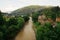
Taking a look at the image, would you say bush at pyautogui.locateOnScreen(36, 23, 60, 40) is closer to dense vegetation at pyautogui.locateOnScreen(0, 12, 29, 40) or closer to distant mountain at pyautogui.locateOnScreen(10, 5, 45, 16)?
dense vegetation at pyautogui.locateOnScreen(0, 12, 29, 40)

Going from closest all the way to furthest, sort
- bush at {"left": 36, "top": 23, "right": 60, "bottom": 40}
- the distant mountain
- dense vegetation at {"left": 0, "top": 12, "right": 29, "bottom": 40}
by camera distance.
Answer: bush at {"left": 36, "top": 23, "right": 60, "bottom": 40} < dense vegetation at {"left": 0, "top": 12, "right": 29, "bottom": 40} < the distant mountain

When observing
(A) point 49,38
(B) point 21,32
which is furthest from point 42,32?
(B) point 21,32

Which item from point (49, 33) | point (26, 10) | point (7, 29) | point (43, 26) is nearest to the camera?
point (49, 33)

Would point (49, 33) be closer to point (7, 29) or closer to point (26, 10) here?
point (7, 29)

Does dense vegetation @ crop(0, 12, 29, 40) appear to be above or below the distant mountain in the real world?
below

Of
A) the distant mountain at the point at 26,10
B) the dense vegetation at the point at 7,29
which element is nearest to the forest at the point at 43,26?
the dense vegetation at the point at 7,29

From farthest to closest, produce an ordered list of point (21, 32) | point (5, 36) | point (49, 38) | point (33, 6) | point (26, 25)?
point (26, 25) → point (33, 6) → point (21, 32) → point (5, 36) → point (49, 38)

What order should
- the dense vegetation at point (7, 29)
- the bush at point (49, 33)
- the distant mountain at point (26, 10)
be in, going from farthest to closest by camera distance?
the distant mountain at point (26, 10) < the dense vegetation at point (7, 29) < the bush at point (49, 33)

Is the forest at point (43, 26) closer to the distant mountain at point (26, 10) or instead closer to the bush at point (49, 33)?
the bush at point (49, 33)

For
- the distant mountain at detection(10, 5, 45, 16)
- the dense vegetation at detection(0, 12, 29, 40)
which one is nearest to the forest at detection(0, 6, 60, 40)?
the dense vegetation at detection(0, 12, 29, 40)

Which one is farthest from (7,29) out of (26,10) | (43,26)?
(26,10)

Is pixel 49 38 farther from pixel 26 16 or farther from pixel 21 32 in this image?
pixel 26 16
